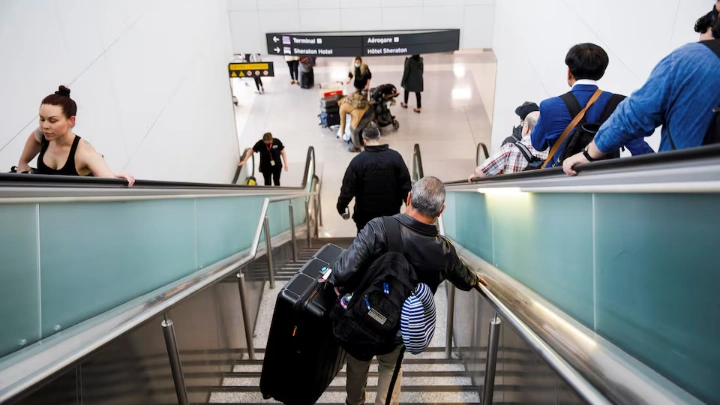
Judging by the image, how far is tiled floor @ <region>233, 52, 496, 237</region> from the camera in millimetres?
11945

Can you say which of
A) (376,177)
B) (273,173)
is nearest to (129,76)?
(376,177)

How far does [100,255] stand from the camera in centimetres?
246

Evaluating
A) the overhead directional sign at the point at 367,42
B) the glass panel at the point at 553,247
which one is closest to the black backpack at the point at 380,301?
the glass panel at the point at 553,247

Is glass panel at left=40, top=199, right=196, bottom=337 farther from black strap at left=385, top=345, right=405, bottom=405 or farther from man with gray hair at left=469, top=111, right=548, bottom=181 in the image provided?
man with gray hair at left=469, top=111, right=548, bottom=181

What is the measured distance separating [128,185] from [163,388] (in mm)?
1033

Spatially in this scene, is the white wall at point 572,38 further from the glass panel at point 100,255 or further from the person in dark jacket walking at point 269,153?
the person in dark jacket walking at point 269,153

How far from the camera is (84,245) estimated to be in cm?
235

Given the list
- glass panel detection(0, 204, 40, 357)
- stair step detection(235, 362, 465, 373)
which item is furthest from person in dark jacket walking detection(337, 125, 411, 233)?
glass panel detection(0, 204, 40, 357)

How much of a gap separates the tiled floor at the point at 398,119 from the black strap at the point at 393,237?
8052 mm

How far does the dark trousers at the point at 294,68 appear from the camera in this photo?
52.5ft

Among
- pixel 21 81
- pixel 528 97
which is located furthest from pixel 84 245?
pixel 528 97

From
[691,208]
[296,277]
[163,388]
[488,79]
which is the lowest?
[163,388]

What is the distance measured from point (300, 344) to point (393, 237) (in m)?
0.90

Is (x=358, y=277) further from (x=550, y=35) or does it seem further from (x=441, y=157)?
(x=441, y=157)
